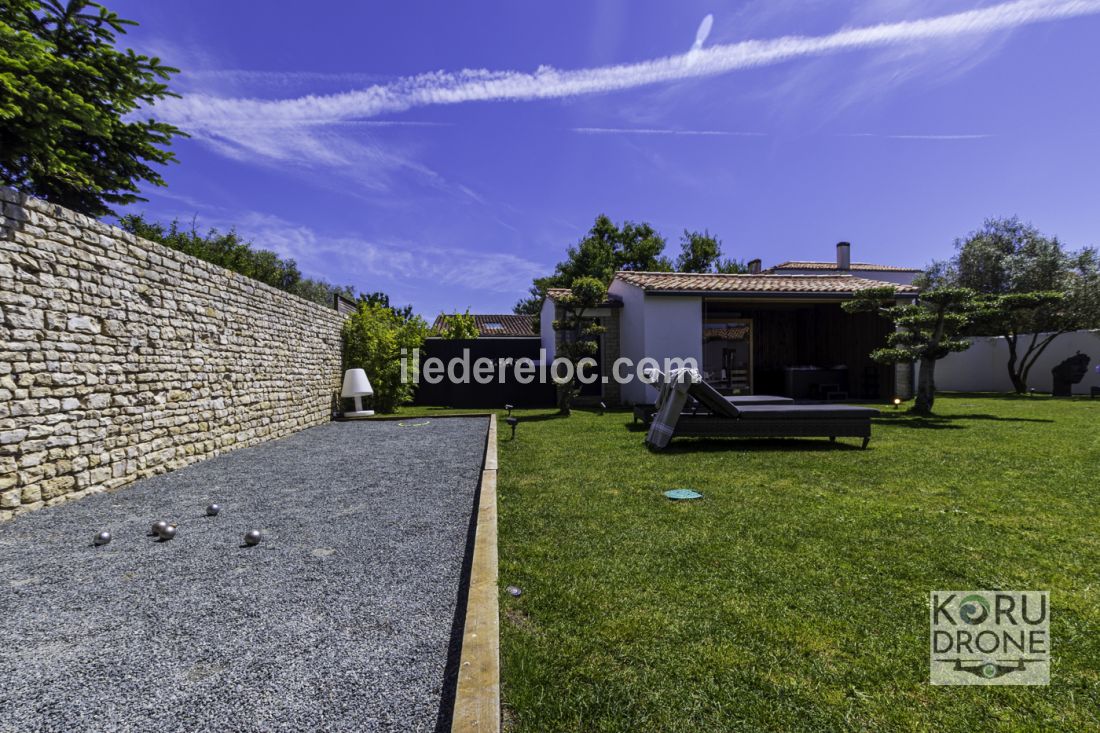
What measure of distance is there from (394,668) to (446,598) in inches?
23.2

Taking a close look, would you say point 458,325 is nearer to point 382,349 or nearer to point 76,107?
point 382,349

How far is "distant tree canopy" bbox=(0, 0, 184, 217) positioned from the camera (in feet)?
17.4

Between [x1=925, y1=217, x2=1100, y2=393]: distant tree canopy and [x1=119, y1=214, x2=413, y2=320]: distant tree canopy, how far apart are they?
2301cm

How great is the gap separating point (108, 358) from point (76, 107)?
10.4ft

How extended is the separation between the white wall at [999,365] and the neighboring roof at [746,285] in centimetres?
870

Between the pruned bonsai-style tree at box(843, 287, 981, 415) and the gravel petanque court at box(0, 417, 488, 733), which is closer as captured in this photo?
the gravel petanque court at box(0, 417, 488, 733)

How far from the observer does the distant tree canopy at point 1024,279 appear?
17.4 m

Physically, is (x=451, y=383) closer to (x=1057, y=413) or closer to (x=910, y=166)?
(x=910, y=166)

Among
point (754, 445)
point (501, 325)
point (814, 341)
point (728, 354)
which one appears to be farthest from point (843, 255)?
point (754, 445)

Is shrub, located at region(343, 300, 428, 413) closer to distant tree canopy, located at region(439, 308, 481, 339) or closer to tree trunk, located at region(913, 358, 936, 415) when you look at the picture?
distant tree canopy, located at region(439, 308, 481, 339)

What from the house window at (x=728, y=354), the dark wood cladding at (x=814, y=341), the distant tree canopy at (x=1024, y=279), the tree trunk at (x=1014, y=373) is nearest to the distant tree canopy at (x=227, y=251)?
the house window at (x=728, y=354)

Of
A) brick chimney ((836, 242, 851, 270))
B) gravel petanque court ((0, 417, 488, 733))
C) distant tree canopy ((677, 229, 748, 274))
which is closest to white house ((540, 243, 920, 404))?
gravel petanque court ((0, 417, 488, 733))

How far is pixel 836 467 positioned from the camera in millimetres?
5328

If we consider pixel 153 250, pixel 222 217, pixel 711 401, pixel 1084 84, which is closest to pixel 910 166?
pixel 1084 84
